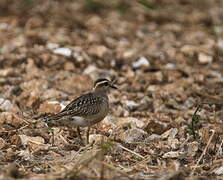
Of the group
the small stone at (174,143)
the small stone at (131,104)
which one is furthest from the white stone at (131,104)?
the small stone at (174,143)

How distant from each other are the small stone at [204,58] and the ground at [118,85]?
21mm

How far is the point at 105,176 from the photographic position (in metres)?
5.43

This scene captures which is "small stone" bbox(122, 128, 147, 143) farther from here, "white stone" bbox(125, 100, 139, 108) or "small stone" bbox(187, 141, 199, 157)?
"white stone" bbox(125, 100, 139, 108)

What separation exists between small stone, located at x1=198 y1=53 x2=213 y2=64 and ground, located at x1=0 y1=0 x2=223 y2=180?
0.02 m

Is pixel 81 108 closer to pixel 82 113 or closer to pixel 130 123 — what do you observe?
pixel 82 113

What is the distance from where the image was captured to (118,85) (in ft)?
32.9

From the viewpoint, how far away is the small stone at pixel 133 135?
720 cm

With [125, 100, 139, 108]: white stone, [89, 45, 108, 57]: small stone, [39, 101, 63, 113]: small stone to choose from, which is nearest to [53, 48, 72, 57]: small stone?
[89, 45, 108, 57]: small stone

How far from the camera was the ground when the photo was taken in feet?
20.1

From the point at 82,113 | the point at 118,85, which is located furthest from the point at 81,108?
the point at 118,85

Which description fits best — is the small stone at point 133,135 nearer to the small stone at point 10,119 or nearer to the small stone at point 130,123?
the small stone at point 130,123

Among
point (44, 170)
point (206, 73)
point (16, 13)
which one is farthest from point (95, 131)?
point (16, 13)

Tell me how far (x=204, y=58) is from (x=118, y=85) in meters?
2.25

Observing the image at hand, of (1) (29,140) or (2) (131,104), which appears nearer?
(1) (29,140)
